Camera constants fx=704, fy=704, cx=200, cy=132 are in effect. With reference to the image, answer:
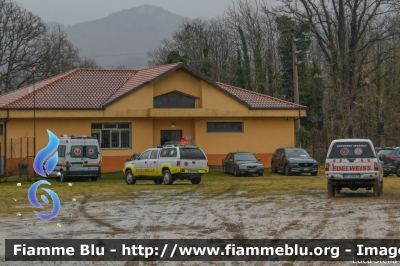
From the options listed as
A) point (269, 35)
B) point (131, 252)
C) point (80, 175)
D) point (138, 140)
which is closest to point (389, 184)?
point (80, 175)

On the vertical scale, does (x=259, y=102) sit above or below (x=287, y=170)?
above

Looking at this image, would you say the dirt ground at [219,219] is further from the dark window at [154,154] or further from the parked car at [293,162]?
the parked car at [293,162]

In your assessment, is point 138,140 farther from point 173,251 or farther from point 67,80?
point 173,251

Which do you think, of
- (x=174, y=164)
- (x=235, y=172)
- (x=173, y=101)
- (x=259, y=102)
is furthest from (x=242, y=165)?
(x=174, y=164)

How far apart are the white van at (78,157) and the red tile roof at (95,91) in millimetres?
5899

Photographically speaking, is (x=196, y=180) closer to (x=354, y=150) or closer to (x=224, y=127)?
(x=354, y=150)

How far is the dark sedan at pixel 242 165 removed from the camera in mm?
39750

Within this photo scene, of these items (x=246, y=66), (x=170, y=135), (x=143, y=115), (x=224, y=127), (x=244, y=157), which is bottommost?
(x=244, y=157)

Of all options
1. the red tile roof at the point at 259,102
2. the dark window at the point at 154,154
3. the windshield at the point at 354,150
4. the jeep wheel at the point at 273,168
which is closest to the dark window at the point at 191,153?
the dark window at the point at 154,154

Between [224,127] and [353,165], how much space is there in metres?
23.2

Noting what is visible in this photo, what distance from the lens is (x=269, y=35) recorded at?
7731 centimetres

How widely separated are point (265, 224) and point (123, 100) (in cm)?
2738

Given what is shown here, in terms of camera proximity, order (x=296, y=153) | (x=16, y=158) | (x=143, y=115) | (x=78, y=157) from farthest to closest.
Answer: (x=143, y=115) → (x=296, y=153) → (x=16, y=158) → (x=78, y=157)

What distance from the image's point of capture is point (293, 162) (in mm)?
40312
